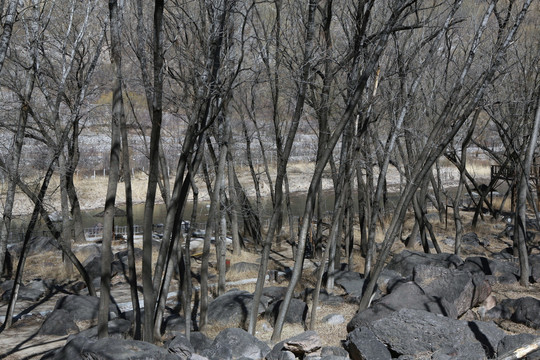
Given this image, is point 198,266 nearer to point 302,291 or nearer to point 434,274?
point 302,291

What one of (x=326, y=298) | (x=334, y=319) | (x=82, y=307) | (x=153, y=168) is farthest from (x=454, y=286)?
(x=82, y=307)

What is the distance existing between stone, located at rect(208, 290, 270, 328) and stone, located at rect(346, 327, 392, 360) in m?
2.47

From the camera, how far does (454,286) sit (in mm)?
9445

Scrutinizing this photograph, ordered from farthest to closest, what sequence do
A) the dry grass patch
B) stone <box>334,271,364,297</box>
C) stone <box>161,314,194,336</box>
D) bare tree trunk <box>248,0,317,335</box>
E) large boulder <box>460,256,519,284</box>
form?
the dry grass patch
large boulder <box>460,256,519,284</box>
stone <box>334,271,364,297</box>
stone <box>161,314,194,336</box>
bare tree trunk <box>248,0,317,335</box>

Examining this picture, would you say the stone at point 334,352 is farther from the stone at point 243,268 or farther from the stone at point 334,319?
the stone at point 243,268

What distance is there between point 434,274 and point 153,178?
19.3 ft

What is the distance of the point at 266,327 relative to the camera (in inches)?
365

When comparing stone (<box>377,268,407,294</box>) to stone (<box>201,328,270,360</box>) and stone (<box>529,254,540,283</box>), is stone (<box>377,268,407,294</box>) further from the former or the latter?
stone (<box>201,328,270,360</box>)

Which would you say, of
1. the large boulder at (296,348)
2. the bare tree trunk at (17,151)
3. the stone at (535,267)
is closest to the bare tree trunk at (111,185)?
the large boulder at (296,348)

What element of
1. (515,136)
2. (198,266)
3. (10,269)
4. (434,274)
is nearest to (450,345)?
(434,274)

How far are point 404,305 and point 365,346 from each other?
176 cm

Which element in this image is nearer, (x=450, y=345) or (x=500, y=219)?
(x=450, y=345)

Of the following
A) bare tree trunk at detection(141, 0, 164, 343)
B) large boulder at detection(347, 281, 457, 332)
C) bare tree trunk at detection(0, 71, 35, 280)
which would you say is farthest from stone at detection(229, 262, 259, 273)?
bare tree trunk at detection(141, 0, 164, 343)

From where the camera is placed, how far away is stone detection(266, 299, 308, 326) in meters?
9.38
